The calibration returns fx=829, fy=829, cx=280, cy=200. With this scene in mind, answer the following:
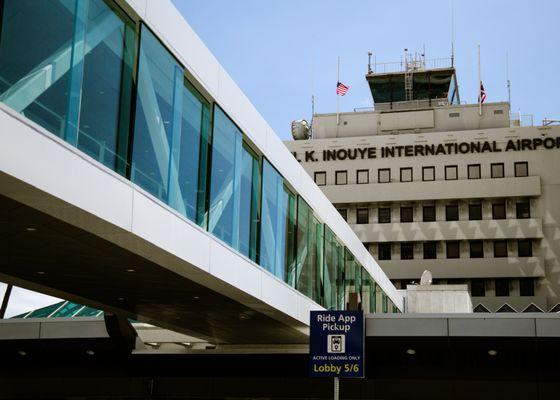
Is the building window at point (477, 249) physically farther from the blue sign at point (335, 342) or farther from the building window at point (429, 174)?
the blue sign at point (335, 342)

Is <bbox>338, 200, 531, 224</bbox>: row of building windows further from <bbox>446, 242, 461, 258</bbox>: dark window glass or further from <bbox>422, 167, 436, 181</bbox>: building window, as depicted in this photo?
<bbox>422, 167, 436, 181</bbox>: building window

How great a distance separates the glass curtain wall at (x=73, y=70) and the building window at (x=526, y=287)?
185 feet

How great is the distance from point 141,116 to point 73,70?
234 centimetres

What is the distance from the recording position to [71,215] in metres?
11.6

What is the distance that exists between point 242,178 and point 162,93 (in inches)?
191

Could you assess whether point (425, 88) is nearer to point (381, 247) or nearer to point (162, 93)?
point (381, 247)

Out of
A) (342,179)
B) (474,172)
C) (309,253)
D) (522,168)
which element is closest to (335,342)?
(309,253)

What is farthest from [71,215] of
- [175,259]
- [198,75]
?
[198,75]

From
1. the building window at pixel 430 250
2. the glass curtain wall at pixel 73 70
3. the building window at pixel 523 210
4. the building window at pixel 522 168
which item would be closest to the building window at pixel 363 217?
the building window at pixel 430 250

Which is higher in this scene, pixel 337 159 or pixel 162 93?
pixel 337 159

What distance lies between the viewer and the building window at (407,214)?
68000mm

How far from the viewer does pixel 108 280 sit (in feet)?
58.2

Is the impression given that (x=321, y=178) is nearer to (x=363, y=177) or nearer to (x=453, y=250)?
(x=363, y=177)

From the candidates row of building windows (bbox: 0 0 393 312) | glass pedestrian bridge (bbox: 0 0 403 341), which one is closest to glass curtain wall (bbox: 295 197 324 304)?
glass pedestrian bridge (bbox: 0 0 403 341)
